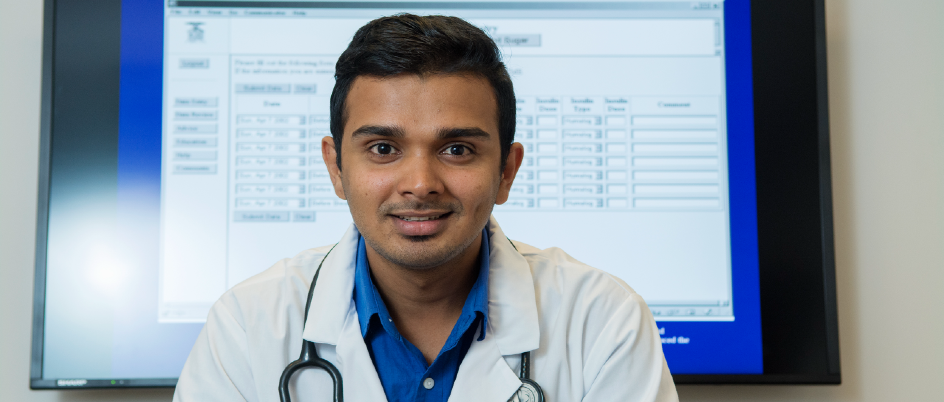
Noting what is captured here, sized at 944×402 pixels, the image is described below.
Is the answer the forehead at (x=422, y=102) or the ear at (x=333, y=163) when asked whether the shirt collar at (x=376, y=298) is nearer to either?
the ear at (x=333, y=163)

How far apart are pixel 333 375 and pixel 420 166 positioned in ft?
1.09

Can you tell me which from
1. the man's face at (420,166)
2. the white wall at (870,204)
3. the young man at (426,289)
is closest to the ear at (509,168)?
the young man at (426,289)

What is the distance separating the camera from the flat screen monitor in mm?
1405

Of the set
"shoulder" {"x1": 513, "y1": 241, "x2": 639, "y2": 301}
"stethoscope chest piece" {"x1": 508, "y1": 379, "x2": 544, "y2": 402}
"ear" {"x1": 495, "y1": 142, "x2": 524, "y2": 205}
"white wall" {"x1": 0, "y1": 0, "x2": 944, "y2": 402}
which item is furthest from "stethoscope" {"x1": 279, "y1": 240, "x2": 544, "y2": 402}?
"white wall" {"x1": 0, "y1": 0, "x2": 944, "y2": 402}

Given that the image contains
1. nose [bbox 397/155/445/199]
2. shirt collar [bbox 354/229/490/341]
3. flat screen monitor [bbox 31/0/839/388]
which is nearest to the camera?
nose [bbox 397/155/445/199]

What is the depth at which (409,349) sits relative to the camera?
0.97 metres

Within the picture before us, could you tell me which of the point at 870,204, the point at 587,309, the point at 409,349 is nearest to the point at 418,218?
the point at 409,349

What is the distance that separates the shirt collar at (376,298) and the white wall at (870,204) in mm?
721

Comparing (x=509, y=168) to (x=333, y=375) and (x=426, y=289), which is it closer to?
(x=426, y=289)

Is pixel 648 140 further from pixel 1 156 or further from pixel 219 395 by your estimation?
pixel 1 156

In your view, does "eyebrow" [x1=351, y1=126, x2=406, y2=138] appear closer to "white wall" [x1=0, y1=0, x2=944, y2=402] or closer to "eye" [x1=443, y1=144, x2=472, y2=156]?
"eye" [x1=443, y1=144, x2=472, y2=156]

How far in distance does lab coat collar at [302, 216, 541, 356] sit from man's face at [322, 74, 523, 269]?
0.13 meters

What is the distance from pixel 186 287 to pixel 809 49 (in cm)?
156

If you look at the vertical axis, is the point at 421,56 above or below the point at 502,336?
above
